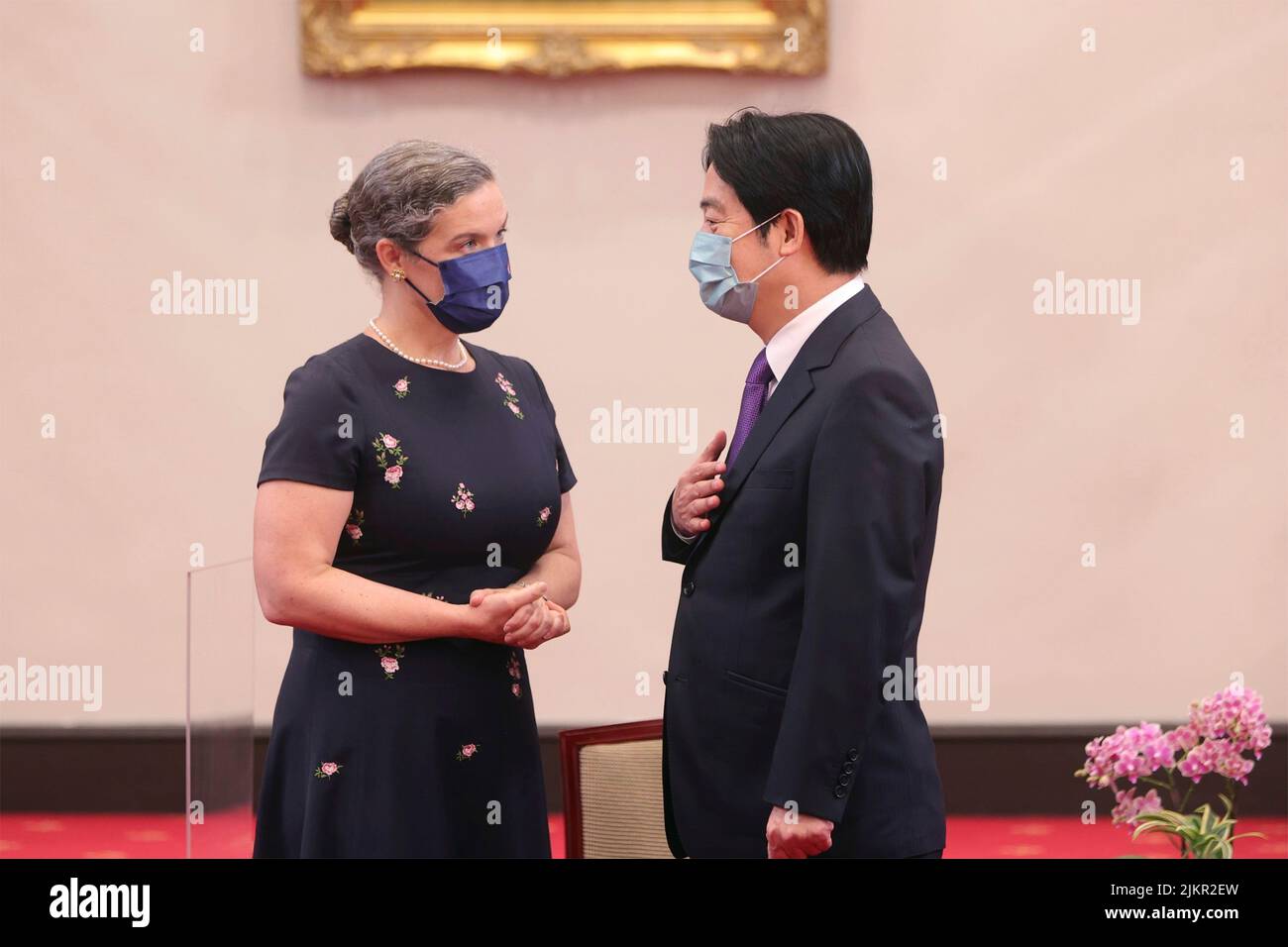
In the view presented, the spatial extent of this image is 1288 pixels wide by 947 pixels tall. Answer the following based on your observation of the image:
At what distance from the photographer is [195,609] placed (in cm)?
204

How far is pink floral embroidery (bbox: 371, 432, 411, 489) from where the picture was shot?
188 cm

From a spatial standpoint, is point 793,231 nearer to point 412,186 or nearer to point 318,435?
point 412,186

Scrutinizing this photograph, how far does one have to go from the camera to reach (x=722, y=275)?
6.37 feet

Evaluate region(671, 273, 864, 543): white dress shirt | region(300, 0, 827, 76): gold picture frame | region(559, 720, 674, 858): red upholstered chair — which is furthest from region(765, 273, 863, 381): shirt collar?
region(300, 0, 827, 76): gold picture frame

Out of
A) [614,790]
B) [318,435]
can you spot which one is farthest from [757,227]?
[614,790]

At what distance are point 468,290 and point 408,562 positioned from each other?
0.41m

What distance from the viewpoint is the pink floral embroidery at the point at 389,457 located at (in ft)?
6.18

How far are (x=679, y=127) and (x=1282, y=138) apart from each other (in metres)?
1.86

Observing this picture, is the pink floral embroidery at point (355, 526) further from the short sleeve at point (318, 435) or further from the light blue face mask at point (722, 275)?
the light blue face mask at point (722, 275)

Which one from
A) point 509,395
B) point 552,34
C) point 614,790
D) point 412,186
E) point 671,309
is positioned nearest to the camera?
point 412,186

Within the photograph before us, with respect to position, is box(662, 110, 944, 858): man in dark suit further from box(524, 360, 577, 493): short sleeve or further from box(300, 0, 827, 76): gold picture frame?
box(300, 0, 827, 76): gold picture frame

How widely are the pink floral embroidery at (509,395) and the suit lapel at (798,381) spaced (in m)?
0.42

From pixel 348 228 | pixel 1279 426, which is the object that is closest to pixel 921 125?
pixel 1279 426

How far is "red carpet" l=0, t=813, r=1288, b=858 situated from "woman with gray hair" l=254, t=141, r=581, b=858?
1.79 meters
